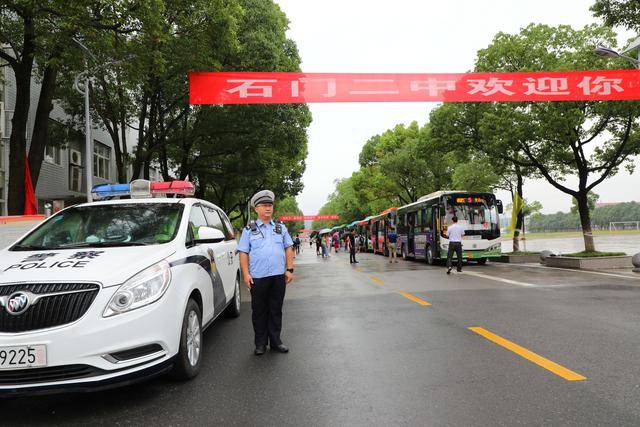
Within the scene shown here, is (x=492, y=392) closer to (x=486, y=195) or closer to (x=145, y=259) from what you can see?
(x=145, y=259)

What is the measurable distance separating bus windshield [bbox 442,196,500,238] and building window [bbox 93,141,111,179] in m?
20.7

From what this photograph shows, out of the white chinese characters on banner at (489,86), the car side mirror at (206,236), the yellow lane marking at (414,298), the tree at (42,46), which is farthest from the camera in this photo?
the white chinese characters on banner at (489,86)

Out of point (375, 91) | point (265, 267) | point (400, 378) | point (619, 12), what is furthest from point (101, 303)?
point (619, 12)

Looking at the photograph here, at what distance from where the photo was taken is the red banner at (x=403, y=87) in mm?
13844

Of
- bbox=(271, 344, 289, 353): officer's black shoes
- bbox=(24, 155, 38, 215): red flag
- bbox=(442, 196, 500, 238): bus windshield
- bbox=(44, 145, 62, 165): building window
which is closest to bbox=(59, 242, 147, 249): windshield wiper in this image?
bbox=(271, 344, 289, 353): officer's black shoes

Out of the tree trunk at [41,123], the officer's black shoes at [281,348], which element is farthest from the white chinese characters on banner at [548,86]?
the tree trunk at [41,123]

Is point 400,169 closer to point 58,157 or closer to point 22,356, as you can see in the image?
point 58,157

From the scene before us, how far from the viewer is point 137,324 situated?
369 centimetres

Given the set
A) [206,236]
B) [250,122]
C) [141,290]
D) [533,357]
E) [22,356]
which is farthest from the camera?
[250,122]

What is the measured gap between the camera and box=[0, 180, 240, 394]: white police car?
3430 mm

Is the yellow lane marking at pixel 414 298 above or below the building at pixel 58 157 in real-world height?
below

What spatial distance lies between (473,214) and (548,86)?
650 cm

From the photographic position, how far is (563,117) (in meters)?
17.2

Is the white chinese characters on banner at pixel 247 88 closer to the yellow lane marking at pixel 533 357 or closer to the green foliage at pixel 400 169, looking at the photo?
Answer: the yellow lane marking at pixel 533 357
